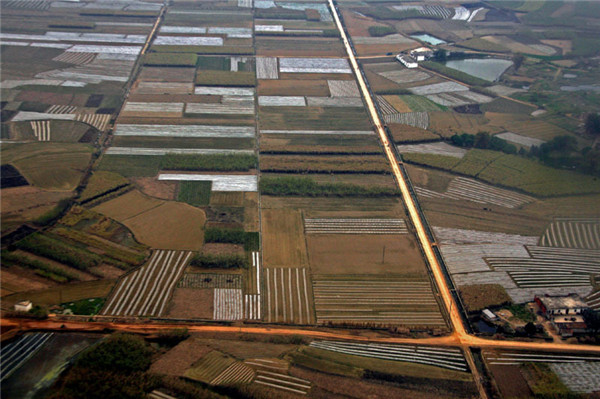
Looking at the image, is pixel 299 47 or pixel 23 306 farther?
pixel 299 47

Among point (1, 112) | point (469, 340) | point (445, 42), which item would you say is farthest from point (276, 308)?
point (445, 42)

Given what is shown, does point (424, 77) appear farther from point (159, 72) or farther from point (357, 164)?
point (159, 72)

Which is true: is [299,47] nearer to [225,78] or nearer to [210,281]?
[225,78]

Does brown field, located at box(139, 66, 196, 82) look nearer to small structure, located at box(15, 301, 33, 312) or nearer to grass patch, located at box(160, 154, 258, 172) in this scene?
grass patch, located at box(160, 154, 258, 172)

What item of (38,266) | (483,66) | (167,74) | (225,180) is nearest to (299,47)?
(167,74)

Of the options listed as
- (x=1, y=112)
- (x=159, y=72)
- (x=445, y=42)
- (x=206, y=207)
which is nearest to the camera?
(x=206, y=207)
